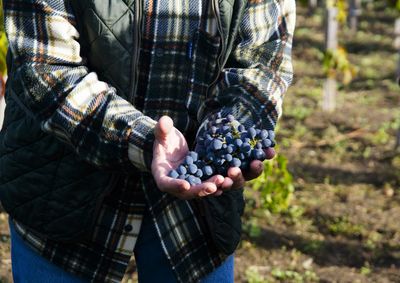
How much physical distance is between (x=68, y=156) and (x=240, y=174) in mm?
383

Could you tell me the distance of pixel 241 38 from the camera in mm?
A: 1689

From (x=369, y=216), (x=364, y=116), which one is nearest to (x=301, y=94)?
(x=364, y=116)

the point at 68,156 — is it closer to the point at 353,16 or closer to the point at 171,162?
the point at 171,162

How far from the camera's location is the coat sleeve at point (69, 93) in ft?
5.14

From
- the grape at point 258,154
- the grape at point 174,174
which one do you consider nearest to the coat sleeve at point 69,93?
the grape at point 174,174

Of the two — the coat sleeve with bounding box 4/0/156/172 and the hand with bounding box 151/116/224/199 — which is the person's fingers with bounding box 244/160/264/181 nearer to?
the hand with bounding box 151/116/224/199

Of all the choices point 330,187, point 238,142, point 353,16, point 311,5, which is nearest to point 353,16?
point 353,16

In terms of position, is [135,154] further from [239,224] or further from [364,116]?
[364,116]

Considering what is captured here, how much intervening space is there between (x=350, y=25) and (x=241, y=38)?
8347 millimetres

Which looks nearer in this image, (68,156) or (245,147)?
(245,147)

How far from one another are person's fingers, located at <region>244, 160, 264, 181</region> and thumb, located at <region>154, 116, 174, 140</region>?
0.17 meters

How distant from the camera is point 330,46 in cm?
624

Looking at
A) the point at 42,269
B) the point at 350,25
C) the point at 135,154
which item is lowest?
the point at 350,25

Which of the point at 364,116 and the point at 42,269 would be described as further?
the point at 364,116
